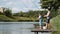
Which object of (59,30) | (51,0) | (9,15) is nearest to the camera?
(59,30)

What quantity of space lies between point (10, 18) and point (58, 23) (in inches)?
3102

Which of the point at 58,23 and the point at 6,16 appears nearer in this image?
the point at 58,23

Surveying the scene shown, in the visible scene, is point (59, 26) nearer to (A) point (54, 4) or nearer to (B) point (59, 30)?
(B) point (59, 30)

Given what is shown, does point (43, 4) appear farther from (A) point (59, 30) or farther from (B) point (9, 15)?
(A) point (59, 30)

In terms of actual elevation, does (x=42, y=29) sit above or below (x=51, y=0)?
below

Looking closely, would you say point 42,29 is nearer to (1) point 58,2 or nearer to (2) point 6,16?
(1) point 58,2

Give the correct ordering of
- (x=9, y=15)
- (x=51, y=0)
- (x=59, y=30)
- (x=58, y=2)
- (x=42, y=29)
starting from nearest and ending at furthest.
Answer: (x=59, y=30)
(x=42, y=29)
(x=58, y=2)
(x=51, y=0)
(x=9, y=15)

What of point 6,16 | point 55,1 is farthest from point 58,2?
point 6,16

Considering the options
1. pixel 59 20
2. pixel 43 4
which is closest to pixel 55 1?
pixel 43 4

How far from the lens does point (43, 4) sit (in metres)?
55.2

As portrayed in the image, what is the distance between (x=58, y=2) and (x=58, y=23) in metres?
38.6

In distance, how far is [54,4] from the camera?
166 ft

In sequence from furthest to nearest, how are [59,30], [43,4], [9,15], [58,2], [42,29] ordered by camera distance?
[9,15]
[43,4]
[58,2]
[42,29]
[59,30]

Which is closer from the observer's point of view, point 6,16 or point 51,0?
point 51,0
